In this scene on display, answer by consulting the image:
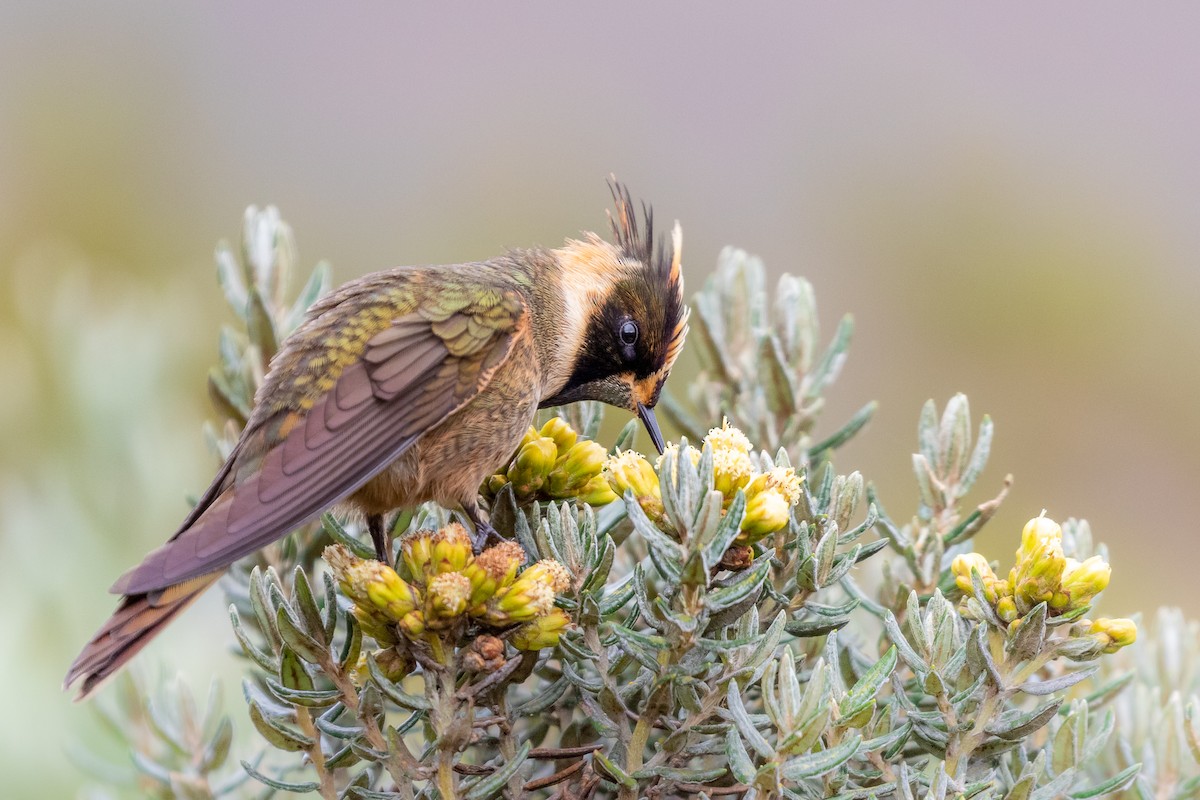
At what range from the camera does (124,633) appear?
1922mm

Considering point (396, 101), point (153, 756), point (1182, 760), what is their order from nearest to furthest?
1. point (1182, 760)
2. point (153, 756)
3. point (396, 101)

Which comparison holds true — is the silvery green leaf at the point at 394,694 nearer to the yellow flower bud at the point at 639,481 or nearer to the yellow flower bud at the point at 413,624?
the yellow flower bud at the point at 413,624

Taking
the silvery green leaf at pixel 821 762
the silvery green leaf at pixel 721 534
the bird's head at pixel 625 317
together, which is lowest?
the silvery green leaf at pixel 821 762

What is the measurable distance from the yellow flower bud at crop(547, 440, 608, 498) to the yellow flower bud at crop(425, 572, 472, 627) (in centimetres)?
47

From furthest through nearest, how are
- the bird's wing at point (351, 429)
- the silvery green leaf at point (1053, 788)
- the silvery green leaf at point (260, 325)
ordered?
the silvery green leaf at point (260, 325), the bird's wing at point (351, 429), the silvery green leaf at point (1053, 788)

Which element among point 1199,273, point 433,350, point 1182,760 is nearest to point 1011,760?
point 1182,760

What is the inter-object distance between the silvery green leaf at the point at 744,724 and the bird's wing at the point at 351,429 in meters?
0.82

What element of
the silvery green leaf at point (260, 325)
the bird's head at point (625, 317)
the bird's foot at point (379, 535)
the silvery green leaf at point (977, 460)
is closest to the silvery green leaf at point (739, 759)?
the silvery green leaf at point (977, 460)

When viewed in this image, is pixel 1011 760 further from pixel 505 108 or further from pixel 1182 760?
pixel 505 108

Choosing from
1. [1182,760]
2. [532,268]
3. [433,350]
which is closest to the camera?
[1182,760]

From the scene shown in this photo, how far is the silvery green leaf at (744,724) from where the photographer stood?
1.53 meters

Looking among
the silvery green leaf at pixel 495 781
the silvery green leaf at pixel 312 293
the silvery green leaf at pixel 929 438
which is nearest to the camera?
the silvery green leaf at pixel 495 781

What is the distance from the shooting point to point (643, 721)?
1.65 m

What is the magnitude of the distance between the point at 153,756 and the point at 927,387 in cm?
393
